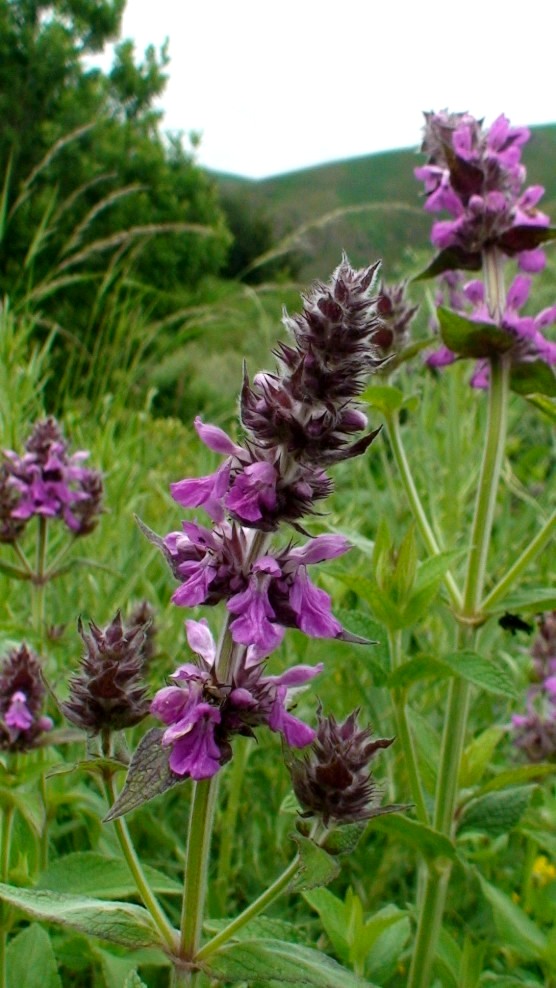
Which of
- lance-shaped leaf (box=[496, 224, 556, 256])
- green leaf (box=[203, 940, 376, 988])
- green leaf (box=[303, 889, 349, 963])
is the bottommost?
green leaf (box=[303, 889, 349, 963])

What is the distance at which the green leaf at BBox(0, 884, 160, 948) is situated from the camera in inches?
36.7

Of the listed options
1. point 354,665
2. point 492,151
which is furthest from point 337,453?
point 354,665

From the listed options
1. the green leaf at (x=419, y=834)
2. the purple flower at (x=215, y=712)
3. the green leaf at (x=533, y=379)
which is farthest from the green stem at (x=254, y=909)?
the green leaf at (x=533, y=379)

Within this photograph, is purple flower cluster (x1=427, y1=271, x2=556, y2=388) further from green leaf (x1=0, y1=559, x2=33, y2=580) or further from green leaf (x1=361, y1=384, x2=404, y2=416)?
green leaf (x1=0, y1=559, x2=33, y2=580)

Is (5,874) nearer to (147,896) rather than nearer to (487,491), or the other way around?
(147,896)

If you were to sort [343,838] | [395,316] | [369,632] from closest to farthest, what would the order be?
[343,838], [369,632], [395,316]

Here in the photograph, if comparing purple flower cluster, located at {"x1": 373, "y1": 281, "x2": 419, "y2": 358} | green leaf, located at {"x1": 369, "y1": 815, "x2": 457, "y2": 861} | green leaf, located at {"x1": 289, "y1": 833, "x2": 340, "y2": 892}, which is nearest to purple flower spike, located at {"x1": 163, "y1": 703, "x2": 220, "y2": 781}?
green leaf, located at {"x1": 289, "y1": 833, "x2": 340, "y2": 892}

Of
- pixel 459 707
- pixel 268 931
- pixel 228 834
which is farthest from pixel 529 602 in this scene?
pixel 228 834

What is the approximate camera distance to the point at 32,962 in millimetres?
1326

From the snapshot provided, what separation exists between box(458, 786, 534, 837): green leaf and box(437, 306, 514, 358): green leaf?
0.79 metres

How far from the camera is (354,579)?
144 centimetres

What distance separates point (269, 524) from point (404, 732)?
2.22ft

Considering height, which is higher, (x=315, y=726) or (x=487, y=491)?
(x=487, y=491)

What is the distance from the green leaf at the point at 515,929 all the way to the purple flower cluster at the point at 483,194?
1201 millimetres
